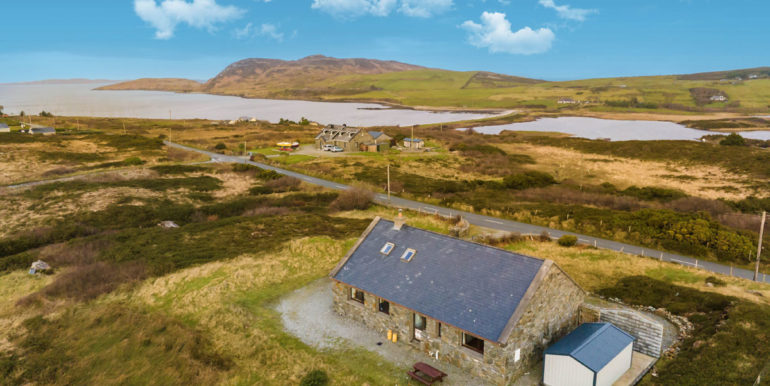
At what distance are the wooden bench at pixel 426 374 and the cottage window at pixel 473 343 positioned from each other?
1.61 meters

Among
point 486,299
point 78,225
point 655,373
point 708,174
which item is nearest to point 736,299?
point 655,373

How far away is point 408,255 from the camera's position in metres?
21.6

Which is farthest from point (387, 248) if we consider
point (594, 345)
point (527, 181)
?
point (527, 181)

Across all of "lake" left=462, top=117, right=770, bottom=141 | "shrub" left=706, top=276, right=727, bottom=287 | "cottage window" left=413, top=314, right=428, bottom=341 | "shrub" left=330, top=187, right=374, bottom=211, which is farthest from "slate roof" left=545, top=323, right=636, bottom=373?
"lake" left=462, top=117, right=770, bottom=141

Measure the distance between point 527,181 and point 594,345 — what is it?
150ft

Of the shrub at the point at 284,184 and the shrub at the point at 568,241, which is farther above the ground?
the shrub at the point at 284,184

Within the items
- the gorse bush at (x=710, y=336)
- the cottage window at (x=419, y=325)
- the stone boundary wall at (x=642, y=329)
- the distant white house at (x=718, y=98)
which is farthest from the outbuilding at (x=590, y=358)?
the distant white house at (x=718, y=98)

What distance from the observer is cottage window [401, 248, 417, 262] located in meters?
21.3

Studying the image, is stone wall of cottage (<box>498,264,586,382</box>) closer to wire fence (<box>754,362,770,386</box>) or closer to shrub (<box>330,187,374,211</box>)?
wire fence (<box>754,362,770,386</box>)

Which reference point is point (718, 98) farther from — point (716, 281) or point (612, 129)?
point (716, 281)

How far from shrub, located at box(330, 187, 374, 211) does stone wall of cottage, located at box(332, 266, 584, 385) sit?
26.7 metres

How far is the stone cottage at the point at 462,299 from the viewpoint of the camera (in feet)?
55.6

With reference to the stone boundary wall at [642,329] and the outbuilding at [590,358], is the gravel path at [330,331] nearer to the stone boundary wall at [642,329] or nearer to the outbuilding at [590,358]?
the outbuilding at [590,358]

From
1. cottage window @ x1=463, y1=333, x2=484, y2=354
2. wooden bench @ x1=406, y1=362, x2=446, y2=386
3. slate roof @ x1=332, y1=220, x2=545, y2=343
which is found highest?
slate roof @ x1=332, y1=220, x2=545, y2=343
